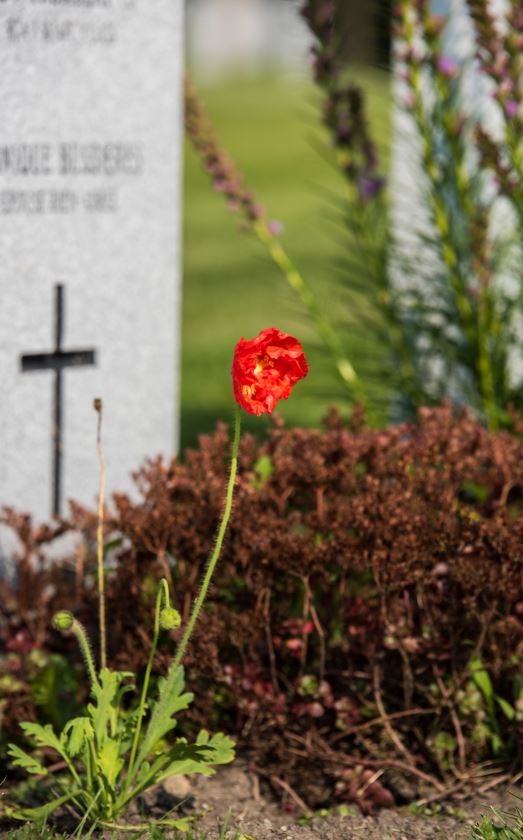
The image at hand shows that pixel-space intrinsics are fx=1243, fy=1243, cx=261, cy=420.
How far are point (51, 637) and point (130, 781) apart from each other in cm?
87

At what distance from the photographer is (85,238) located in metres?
3.33

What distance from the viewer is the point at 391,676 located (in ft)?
8.89

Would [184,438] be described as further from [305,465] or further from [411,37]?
[305,465]

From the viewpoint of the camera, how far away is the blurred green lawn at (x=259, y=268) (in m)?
5.80

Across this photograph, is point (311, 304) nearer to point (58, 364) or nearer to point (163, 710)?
point (58, 364)

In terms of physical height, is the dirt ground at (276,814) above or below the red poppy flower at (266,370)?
Answer: below

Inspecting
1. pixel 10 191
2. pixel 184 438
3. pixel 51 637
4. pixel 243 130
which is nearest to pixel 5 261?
pixel 10 191

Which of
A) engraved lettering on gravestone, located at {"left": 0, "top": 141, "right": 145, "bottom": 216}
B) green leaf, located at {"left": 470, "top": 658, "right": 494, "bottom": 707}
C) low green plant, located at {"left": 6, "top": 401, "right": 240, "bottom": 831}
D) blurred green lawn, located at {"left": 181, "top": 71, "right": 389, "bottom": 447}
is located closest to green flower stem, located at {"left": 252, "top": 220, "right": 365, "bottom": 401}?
blurred green lawn, located at {"left": 181, "top": 71, "right": 389, "bottom": 447}

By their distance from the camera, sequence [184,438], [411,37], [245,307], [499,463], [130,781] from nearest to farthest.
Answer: [130,781] → [499,463] → [411,37] → [184,438] → [245,307]

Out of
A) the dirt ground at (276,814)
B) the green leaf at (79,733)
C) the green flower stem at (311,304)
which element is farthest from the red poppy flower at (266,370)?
the green flower stem at (311,304)

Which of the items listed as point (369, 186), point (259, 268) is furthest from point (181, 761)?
point (259, 268)

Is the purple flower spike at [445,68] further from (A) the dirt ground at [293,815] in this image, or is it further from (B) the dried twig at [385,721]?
(A) the dirt ground at [293,815]

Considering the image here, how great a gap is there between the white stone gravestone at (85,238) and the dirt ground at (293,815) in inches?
41.3

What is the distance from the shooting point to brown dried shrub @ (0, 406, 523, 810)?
2.51 meters
